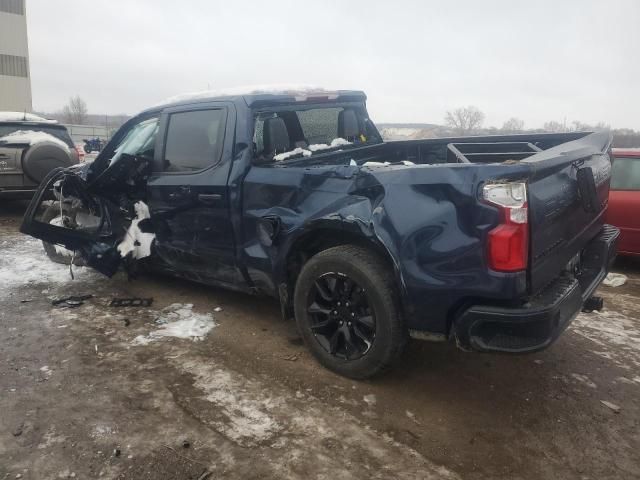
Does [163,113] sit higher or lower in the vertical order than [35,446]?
higher

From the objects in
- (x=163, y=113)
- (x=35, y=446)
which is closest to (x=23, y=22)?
(x=163, y=113)

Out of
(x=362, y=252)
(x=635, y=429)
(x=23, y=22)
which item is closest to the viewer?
(x=635, y=429)

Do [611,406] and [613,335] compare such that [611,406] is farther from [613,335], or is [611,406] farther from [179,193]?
[179,193]

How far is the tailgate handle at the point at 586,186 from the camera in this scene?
2922mm

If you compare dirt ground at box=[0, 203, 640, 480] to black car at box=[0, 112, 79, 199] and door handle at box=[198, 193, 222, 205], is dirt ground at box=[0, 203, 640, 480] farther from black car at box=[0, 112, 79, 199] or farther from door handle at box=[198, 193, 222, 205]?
black car at box=[0, 112, 79, 199]

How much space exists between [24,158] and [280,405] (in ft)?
22.7

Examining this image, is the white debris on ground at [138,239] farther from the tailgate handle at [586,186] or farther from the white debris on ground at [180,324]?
the tailgate handle at [586,186]

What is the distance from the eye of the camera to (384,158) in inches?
183

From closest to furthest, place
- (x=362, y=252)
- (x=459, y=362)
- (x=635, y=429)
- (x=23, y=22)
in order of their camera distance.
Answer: (x=635, y=429)
(x=362, y=252)
(x=459, y=362)
(x=23, y=22)

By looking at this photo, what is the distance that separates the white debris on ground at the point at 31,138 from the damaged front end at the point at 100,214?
11.4 ft

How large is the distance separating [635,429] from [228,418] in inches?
85.5

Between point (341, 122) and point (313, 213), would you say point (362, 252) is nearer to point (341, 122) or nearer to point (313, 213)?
point (313, 213)

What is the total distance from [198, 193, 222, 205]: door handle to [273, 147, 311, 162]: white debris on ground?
0.50 meters

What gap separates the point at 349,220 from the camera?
288 cm
